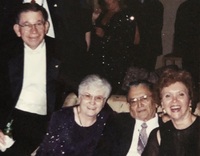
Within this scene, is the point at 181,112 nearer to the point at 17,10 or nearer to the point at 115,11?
the point at 115,11

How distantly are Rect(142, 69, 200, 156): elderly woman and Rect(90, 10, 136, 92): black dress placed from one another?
206 millimetres

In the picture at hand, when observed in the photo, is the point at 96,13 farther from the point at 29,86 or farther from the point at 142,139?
the point at 142,139

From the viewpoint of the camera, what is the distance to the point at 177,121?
1.48m

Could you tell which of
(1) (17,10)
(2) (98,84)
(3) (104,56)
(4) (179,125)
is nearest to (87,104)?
(2) (98,84)

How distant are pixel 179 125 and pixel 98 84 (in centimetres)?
35

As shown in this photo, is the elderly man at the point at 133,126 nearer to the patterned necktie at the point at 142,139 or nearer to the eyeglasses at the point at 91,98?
the patterned necktie at the point at 142,139

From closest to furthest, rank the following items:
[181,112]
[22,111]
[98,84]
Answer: [181,112] < [98,84] < [22,111]

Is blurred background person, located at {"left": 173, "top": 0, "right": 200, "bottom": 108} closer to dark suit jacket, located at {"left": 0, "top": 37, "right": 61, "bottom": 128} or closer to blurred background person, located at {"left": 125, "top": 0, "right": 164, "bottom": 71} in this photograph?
blurred background person, located at {"left": 125, "top": 0, "right": 164, "bottom": 71}

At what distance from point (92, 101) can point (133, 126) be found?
0.20 meters

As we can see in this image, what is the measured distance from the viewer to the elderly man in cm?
157

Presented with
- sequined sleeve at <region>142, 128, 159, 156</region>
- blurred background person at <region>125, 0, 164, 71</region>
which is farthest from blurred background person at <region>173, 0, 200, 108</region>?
sequined sleeve at <region>142, 128, 159, 156</region>

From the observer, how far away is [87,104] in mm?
1566

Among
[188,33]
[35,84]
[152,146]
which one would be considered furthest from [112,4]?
[152,146]

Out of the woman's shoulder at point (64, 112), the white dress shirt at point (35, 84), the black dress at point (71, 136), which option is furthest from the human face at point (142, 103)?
the white dress shirt at point (35, 84)
